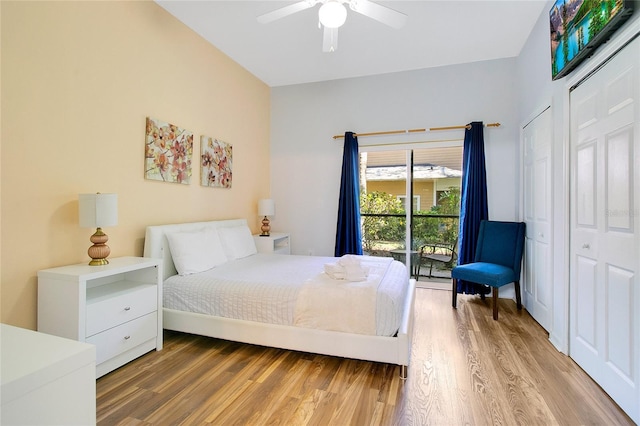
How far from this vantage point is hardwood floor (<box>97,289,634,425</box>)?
5.41ft

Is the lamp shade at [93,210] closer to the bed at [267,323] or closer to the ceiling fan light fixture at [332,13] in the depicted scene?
the bed at [267,323]

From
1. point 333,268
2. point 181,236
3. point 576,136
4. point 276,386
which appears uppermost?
point 576,136

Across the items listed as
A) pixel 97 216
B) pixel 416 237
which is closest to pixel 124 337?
pixel 97 216

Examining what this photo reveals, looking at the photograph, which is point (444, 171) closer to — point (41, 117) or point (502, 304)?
point (502, 304)

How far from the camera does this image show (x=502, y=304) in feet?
11.8

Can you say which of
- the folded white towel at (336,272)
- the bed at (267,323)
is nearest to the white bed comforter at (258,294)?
the bed at (267,323)

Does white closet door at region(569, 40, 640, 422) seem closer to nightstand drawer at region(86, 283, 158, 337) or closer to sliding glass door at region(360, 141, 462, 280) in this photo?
sliding glass door at region(360, 141, 462, 280)

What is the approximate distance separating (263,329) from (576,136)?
273 centimetres

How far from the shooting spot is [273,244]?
421 centimetres

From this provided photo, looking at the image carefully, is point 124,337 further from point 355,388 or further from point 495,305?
point 495,305

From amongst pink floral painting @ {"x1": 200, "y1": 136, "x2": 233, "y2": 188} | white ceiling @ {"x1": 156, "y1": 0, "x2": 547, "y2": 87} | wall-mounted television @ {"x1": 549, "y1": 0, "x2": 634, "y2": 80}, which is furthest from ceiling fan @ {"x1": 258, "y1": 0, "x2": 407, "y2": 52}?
pink floral painting @ {"x1": 200, "y1": 136, "x2": 233, "y2": 188}

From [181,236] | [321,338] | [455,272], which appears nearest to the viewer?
[321,338]

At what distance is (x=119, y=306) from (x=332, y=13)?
256cm

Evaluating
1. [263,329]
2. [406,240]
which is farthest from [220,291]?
[406,240]
